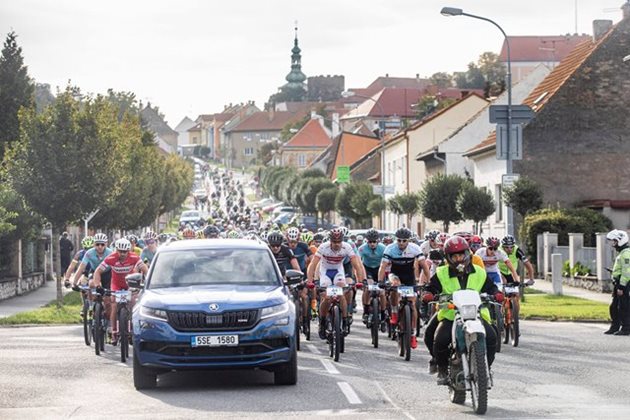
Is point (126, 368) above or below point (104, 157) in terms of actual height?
below

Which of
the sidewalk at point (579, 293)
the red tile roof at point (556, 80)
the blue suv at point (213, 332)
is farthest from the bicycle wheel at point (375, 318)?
the red tile roof at point (556, 80)

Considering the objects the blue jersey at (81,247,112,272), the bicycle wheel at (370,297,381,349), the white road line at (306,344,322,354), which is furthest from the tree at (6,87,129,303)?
the bicycle wheel at (370,297,381,349)

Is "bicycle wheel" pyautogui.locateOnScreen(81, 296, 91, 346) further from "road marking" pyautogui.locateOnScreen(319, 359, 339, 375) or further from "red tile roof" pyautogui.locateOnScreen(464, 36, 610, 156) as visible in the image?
"red tile roof" pyautogui.locateOnScreen(464, 36, 610, 156)

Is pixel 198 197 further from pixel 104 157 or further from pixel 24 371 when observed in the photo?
pixel 24 371

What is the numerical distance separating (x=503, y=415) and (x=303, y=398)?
234 centimetres

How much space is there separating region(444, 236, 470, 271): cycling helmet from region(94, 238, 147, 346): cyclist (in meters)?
8.12

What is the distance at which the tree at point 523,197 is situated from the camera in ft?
133

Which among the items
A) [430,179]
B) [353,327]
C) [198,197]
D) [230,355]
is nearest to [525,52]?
[198,197]

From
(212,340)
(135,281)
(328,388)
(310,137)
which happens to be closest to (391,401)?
(328,388)

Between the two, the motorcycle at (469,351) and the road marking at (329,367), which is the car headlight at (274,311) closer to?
the road marking at (329,367)

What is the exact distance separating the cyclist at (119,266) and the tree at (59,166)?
598 inches

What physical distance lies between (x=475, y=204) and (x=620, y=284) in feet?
98.2

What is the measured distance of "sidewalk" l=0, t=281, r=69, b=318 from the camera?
109 feet

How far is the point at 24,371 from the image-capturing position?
1728 cm
